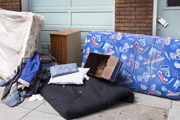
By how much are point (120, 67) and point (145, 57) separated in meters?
0.51

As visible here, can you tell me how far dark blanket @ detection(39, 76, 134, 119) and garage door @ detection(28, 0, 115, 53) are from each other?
1.87 metres

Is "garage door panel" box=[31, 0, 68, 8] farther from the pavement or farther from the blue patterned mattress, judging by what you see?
the pavement

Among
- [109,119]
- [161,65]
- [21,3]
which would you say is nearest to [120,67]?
[161,65]

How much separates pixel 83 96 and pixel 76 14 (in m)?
2.76

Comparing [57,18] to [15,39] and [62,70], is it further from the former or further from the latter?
[62,70]

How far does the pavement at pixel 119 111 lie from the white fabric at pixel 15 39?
1.11m

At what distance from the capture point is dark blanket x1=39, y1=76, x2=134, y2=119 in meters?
3.47

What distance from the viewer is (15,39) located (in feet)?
16.1

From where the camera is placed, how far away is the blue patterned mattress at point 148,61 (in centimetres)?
400

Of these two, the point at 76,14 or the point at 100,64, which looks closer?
the point at 100,64

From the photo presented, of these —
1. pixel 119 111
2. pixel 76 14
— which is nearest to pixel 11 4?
pixel 76 14

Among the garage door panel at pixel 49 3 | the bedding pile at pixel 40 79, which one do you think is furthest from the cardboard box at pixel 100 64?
the garage door panel at pixel 49 3

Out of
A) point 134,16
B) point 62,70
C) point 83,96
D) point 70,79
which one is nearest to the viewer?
point 83,96

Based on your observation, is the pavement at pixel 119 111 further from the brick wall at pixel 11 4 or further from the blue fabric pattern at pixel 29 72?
the brick wall at pixel 11 4
